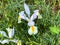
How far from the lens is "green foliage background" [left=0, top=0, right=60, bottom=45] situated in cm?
200

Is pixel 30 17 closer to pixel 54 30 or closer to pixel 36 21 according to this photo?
pixel 36 21

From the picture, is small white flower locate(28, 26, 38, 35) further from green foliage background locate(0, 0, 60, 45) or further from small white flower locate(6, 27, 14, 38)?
small white flower locate(6, 27, 14, 38)

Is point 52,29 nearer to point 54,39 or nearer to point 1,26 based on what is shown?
point 54,39

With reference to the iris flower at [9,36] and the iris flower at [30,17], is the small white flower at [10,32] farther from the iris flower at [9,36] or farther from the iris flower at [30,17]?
the iris flower at [30,17]

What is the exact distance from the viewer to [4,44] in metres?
2.07

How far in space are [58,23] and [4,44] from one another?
58 cm

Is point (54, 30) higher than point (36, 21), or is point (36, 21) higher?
point (36, 21)

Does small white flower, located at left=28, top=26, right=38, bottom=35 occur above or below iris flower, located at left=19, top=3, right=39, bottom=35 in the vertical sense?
below

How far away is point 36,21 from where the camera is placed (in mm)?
2143

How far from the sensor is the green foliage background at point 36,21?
2002 millimetres

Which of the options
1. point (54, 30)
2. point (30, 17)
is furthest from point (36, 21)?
point (54, 30)

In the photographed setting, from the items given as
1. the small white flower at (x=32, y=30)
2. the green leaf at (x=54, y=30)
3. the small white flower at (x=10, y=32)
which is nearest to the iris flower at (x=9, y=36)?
the small white flower at (x=10, y=32)

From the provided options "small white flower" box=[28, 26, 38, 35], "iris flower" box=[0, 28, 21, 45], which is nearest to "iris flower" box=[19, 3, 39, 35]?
"small white flower" box=[28, 26, 38, 35]

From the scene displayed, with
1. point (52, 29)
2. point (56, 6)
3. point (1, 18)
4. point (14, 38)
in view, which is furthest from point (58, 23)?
point (1, 18)
